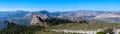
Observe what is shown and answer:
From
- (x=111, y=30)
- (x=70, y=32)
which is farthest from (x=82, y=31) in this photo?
(x=111, y=30)

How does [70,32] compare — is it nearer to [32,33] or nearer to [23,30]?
[32,33]

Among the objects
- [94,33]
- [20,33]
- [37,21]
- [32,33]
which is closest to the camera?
[94,33]

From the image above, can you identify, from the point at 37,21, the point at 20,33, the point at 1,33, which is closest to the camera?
the point at 20,33

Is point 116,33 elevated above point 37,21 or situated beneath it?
elevated above

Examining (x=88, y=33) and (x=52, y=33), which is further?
(x=52, y=33)

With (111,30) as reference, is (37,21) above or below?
below

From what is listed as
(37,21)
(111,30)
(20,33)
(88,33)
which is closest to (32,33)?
(20,33)

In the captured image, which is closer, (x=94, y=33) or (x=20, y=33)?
(x=94, y=33)

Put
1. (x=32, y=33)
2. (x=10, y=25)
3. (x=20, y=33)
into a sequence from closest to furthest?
(x=32, y=33) < (x=20, y=33) < (x=10, y=25)

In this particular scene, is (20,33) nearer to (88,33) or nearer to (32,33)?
(32,33)
